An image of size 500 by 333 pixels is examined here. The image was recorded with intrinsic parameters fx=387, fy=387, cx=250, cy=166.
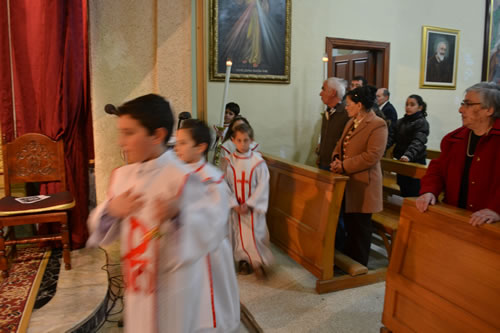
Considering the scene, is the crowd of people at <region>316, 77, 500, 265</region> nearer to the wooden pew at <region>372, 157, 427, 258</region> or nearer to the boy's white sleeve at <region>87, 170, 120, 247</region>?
the wooden pew at <region>372, 157, 427, 258</region>

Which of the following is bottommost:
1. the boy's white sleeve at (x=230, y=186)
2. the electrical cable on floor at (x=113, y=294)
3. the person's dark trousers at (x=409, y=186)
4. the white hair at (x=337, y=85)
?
the electrical cable on floor at (x=113, y=294)

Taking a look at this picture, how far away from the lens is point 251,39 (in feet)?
16.3

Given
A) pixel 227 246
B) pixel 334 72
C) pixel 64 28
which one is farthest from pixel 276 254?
pixel 334 72

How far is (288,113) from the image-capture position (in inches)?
212

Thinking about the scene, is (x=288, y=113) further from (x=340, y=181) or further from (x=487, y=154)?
(x=487, y=154)

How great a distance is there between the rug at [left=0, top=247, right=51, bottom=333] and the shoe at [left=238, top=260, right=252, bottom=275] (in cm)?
155

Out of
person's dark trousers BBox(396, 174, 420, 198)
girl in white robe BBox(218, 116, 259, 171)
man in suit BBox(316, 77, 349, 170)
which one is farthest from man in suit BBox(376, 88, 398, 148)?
girl in white robe BBox(218, 116, 259, 171)

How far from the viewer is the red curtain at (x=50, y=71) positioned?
140 inches

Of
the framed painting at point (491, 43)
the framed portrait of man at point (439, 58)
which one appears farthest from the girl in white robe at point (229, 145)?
the framed painting at point (491, 43)

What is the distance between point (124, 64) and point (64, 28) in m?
0.62

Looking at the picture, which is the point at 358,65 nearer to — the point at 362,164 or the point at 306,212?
the point at 362,164

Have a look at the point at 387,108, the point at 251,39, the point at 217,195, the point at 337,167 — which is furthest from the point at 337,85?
the point at 217,195

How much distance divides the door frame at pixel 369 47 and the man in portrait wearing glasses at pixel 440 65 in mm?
817

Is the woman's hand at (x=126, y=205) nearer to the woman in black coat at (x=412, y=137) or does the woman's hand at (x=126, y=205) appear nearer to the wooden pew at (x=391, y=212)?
the wooden pew at (x=391, y=212)
